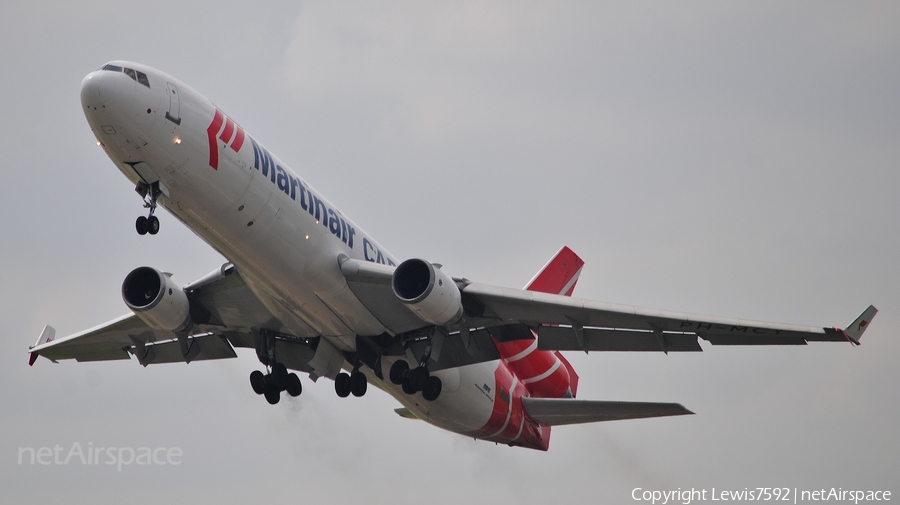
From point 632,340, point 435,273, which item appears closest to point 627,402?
point 632,340

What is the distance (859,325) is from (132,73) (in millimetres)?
15679

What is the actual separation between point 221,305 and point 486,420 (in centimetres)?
842

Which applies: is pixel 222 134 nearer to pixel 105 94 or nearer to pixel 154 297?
pixel 105 94

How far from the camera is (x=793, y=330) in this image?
2277 centimetres

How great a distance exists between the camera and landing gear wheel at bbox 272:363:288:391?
2775cm

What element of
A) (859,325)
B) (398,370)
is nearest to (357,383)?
(398,370)

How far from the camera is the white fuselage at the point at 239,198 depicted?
20.8m

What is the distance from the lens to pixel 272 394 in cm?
2792

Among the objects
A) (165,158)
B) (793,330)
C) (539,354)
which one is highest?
(539,354)

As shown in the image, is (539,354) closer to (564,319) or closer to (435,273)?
(564,319)

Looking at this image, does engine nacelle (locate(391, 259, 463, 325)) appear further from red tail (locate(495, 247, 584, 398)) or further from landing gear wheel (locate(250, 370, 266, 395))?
red tail (locate(495, 247, 584, 398))

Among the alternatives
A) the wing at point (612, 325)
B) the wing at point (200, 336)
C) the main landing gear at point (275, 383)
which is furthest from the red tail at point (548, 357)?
the wing at point (200, 336)

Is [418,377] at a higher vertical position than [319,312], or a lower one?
lower

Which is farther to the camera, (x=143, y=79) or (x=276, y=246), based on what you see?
(x=276, y=246)
